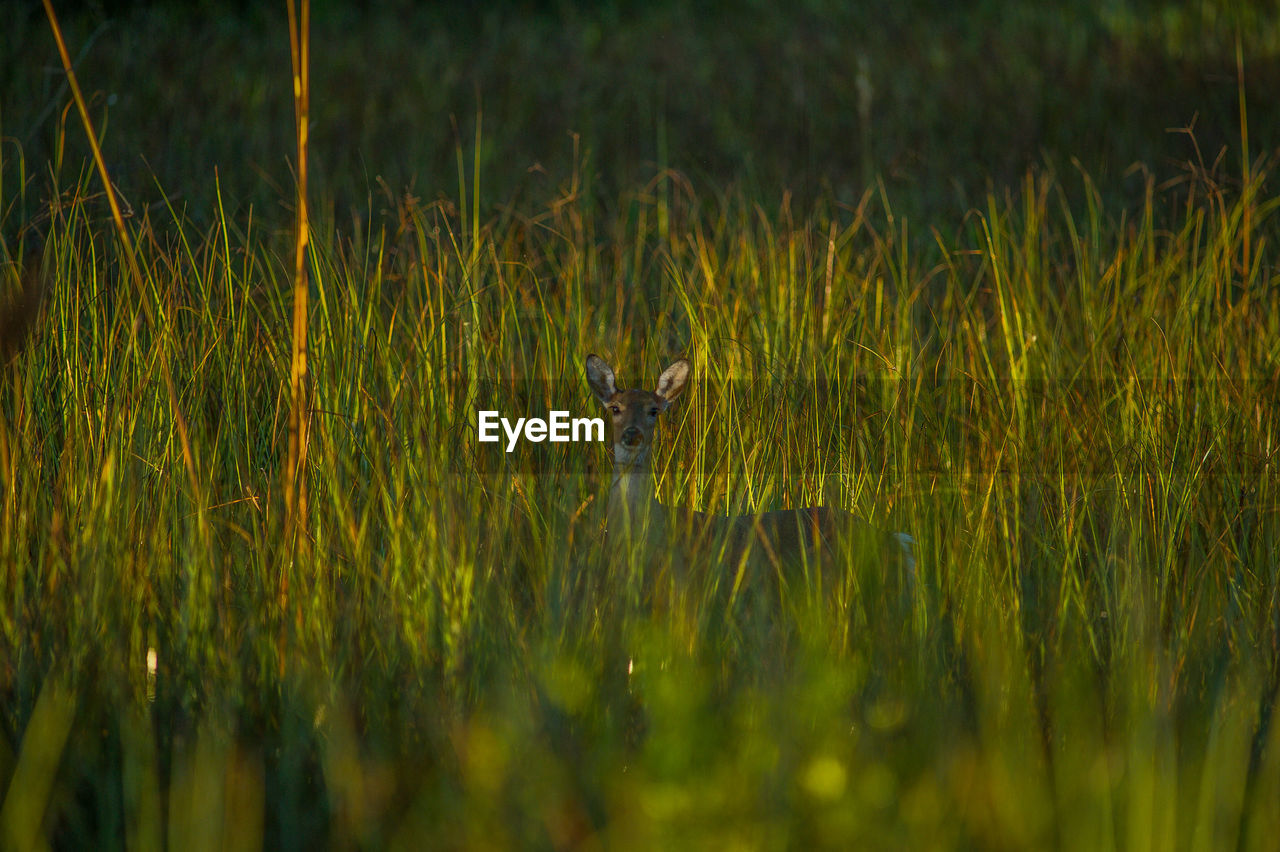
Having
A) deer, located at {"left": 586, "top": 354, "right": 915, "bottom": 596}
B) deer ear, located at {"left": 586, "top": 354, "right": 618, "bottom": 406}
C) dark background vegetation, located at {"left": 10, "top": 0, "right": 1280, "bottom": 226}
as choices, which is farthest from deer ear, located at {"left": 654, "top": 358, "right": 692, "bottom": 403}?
dark background vegetation, located at {"left": 10, "top": 0, "right": 1280, "bottom": 226}

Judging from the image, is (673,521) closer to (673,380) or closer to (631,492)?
(631,492)

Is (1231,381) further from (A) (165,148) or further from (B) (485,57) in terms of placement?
(B) (485,57)

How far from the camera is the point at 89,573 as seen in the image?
7.36 ft

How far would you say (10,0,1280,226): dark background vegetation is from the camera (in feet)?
25.6

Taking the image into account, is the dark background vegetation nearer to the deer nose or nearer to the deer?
the deer

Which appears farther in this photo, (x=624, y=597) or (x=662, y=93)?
(x=662, y=93)

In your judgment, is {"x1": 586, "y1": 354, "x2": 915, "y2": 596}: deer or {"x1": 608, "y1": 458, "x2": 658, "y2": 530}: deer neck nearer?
{"x1": 586, "y1": 354, "x2": 915, "y2": 596}: deer

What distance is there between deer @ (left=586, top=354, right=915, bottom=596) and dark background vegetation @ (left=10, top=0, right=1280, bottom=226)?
3.31 meters

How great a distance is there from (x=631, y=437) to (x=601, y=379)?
27cm

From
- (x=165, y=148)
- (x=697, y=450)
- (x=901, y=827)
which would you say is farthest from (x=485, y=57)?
(x=901, y=827)

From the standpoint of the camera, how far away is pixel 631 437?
3.23 m

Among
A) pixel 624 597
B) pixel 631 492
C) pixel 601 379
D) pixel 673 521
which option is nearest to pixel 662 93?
pixel 601 379

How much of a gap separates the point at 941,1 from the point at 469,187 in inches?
334

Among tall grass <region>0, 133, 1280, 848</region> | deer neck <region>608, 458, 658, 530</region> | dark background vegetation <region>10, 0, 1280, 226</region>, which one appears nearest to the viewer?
tall grass <region>0, 133, 1280, 848</region>
